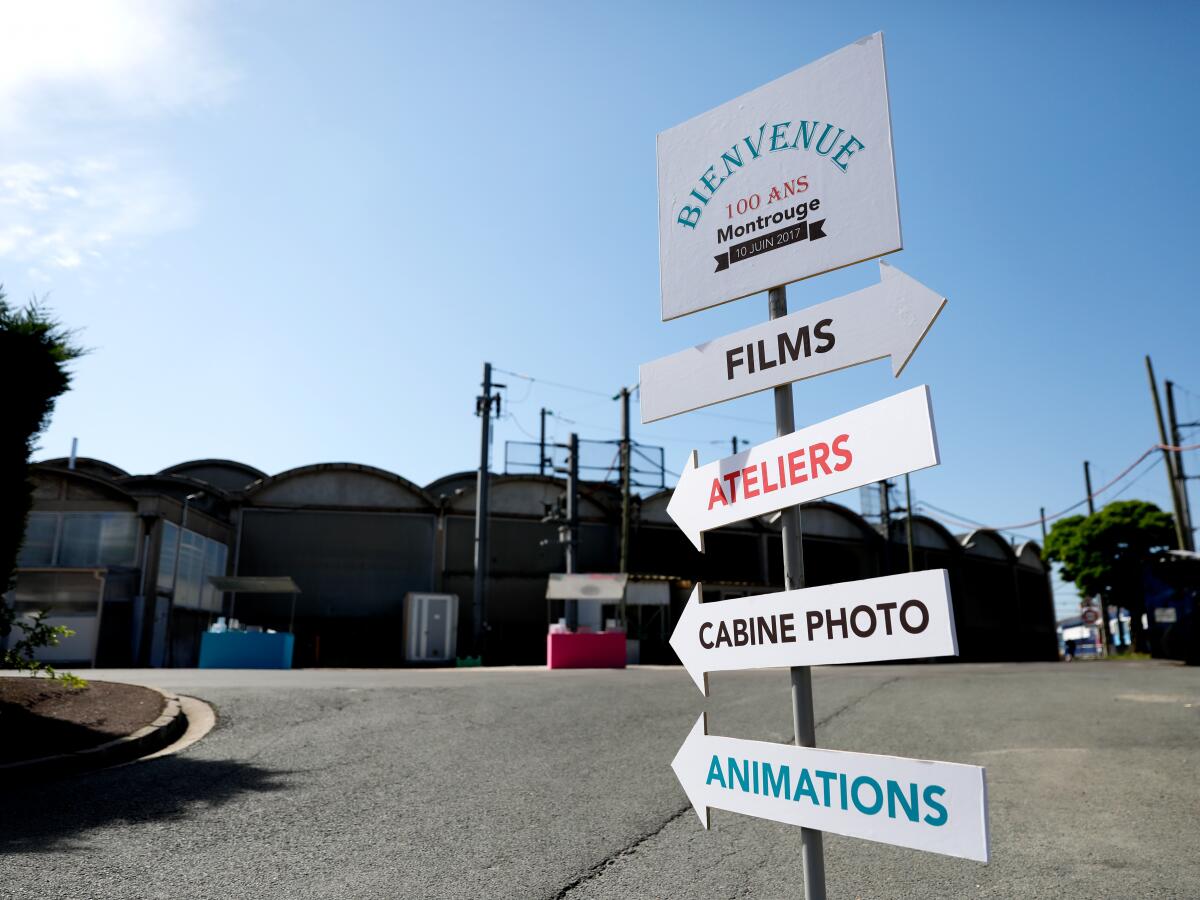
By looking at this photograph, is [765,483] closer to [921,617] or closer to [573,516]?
[921,617]

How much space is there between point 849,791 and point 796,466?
1.03 metres

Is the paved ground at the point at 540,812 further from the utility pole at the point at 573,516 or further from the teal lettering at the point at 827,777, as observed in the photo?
the utility pole at the point at 573,516

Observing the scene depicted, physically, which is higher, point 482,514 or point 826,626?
point 482,514

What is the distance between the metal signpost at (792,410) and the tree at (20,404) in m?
7.83

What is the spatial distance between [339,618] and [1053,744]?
29927 millimetres

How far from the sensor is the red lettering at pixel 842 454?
2.76 meters

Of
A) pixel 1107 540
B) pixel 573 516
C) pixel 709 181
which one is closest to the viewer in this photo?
pixel 709 181

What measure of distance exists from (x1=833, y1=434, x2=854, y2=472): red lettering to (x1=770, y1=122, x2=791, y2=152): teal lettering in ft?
3.99

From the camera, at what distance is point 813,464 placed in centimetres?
288

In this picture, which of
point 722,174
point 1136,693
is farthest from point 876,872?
point 1136,693

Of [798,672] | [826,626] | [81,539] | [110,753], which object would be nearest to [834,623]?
[826,626]

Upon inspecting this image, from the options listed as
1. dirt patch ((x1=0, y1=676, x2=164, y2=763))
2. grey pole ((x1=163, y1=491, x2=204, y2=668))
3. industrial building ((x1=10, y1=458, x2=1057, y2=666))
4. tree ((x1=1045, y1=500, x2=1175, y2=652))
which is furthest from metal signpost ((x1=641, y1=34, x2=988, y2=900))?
tree ((x1=1045, y1=500, x2=1175, y2=652))

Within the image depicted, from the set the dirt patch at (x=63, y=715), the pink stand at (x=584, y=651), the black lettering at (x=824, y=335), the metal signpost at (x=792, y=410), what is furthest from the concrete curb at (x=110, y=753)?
the pink stand at (x=584, y=651)

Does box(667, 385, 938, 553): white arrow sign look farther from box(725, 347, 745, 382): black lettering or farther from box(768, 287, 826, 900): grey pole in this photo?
box(725, 347, 745, 382): black lettering
